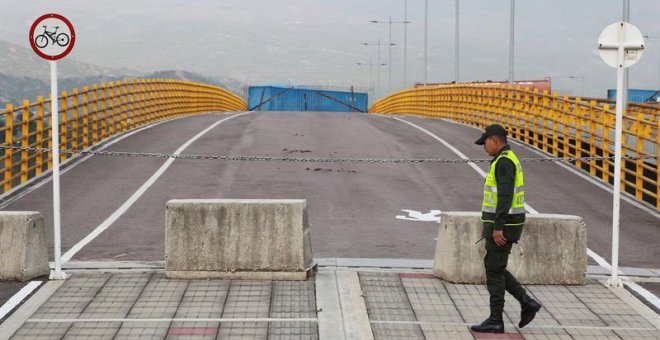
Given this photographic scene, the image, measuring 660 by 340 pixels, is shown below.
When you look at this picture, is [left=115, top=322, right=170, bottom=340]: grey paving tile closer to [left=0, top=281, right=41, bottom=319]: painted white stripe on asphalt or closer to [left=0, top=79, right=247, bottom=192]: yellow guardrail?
[left=0, top=281, right=41, bottom=319]: painted white stripe on asphalt

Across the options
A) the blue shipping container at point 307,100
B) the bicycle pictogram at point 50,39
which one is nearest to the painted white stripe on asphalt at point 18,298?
the bicycle pictogram at point 50,39

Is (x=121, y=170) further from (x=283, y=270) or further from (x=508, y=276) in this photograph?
(x=508, y=276)

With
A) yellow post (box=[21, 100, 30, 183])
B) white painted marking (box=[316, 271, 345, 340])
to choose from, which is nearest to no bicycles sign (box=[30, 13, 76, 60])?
white painted marking (box=[316, 271, 345, 340])

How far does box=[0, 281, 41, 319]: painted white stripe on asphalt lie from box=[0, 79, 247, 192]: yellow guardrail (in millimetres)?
7195

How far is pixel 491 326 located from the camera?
8547 millimetres

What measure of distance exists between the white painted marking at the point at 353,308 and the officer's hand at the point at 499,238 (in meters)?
1.34

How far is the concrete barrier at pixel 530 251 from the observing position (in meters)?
10.4

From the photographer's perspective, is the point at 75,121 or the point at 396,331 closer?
the point at 396,331

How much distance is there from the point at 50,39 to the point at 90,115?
14.6 meters

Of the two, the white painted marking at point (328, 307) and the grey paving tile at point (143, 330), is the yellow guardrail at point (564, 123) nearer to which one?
the white painted marking at point (328, 307)

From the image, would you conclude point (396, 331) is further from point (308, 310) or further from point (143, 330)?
point (143, 330)

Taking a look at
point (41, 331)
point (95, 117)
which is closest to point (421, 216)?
point (41, 331)

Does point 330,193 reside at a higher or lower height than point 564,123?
lower

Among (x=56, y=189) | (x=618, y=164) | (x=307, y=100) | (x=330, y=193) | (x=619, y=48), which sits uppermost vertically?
(x=619, y=48)
